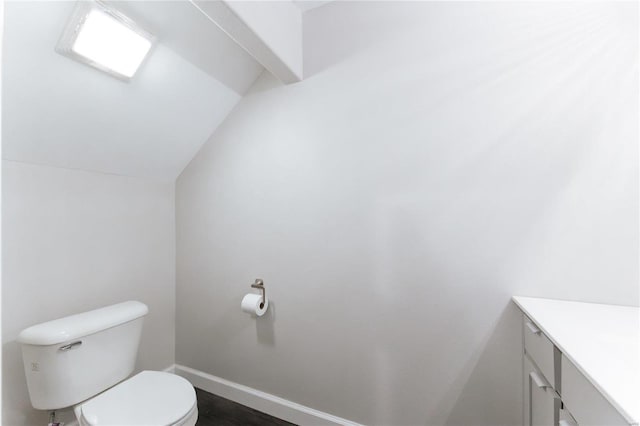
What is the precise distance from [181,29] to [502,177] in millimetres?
1736

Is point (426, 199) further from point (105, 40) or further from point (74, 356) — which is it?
point (74, 356)

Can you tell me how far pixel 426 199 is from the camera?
5.41 ft

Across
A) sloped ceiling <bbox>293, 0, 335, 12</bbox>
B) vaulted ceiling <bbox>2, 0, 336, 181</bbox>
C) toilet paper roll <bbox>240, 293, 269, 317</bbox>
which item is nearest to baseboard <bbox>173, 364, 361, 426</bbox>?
toilet paper roll <bbox>240, 293, 269, 317</bbox>

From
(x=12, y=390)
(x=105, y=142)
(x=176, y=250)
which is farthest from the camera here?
(x=176, y=250)

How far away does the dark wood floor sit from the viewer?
1973 mm

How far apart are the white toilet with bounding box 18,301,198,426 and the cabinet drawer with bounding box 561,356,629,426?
4.83 ft

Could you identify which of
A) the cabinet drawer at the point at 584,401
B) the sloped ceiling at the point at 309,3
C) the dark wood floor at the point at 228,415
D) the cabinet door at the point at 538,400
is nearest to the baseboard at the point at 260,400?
the dark wood floor at the point at 228,415

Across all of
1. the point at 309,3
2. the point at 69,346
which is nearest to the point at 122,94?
the point at 309,3

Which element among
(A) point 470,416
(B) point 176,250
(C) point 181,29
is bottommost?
(A) point 470,416

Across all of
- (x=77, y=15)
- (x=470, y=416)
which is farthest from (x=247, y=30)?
(x=470, y=416)

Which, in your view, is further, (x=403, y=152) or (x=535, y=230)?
(x=403, y=152)

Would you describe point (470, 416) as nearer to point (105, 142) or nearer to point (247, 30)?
point (247, 30)

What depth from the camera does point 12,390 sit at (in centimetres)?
166

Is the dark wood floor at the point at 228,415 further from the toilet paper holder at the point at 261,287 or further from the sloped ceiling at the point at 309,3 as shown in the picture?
the sloped ceiling at the point at 309,3
